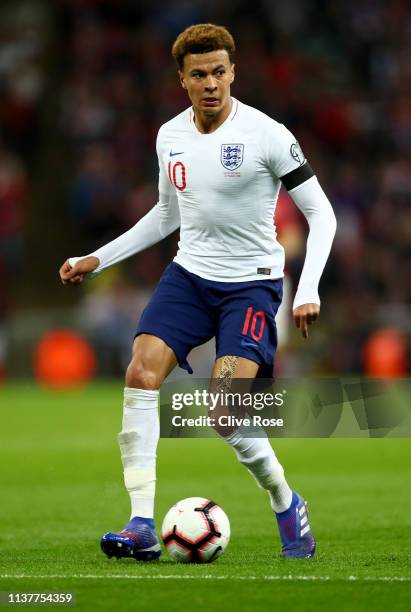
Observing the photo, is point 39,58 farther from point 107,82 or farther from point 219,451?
point 219,451

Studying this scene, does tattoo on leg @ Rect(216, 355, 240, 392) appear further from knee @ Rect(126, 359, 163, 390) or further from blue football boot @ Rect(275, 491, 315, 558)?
blue football boot @ Rect(275, 491, 315, 558)

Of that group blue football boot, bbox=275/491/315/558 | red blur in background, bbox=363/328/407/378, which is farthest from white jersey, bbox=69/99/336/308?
red blur in background, bbox=363/328/407/378

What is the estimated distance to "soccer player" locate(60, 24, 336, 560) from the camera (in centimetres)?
614

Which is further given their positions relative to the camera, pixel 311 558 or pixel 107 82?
pixel 107 82

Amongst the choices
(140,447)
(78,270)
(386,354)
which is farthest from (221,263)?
(386,354)

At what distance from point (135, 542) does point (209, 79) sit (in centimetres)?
204

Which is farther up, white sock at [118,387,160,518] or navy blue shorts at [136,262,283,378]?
navy blue shorts at [136,262,283,378]

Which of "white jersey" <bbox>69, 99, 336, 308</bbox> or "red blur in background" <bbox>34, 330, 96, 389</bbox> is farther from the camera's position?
"red blur in background" <bbox>34, 330, 96, 389</bbox>

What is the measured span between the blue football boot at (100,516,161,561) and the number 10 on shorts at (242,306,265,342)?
926mm

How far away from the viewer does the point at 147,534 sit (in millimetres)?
6059

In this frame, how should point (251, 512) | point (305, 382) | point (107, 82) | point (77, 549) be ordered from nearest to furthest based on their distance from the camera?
point (305, 382), point (77, 549), point (251, 512), point (107, 82)

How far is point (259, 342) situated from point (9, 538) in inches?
68.7

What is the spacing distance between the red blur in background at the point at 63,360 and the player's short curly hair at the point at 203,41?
11.2 meters

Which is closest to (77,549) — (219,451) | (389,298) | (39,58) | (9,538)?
(9,538)
